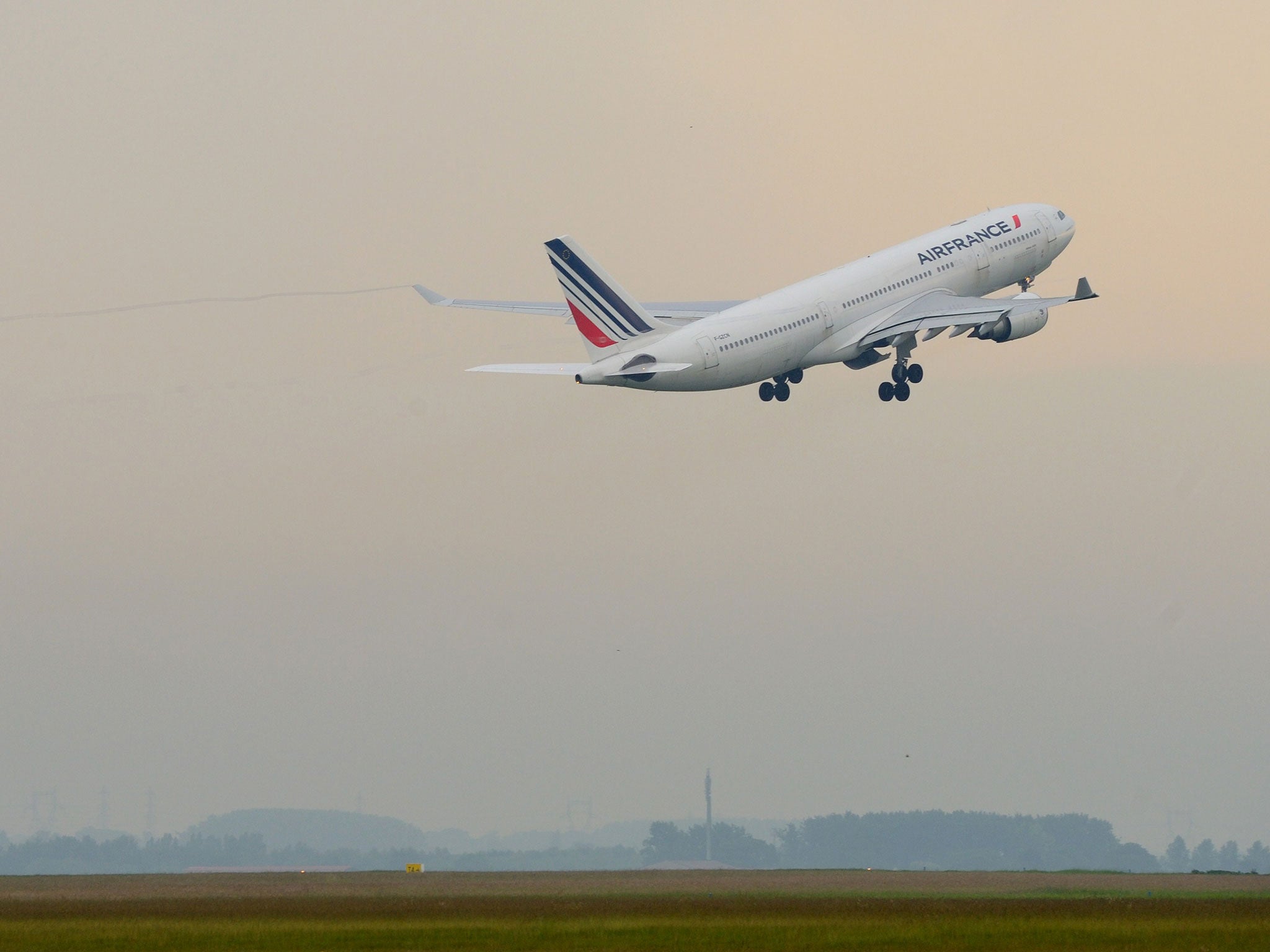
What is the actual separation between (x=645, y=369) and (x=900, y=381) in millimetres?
17228

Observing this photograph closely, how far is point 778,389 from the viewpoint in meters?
99.3

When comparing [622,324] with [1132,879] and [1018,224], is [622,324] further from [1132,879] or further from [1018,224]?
[1132,879]

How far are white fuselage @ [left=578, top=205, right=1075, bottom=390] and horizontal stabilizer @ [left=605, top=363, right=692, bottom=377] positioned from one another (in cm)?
26

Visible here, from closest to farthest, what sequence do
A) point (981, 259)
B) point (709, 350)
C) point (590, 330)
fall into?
point (709, 350), point (590, 330), point (981, 259)

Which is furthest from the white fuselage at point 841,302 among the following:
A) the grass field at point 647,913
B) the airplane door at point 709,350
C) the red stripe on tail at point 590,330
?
the grass field at point 647,913

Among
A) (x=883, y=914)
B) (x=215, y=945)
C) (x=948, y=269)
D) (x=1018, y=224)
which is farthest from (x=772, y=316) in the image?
(x=215, y=945)

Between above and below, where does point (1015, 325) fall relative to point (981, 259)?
below

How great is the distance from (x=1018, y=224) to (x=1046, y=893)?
36.7 metres

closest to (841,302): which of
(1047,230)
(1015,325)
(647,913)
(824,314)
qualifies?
(824,314)

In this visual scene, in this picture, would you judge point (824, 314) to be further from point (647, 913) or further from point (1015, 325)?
point (647, 913)

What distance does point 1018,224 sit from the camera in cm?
10650

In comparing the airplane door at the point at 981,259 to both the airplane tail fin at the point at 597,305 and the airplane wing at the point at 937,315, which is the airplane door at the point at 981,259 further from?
the airplane tail fin at the point at 597,305

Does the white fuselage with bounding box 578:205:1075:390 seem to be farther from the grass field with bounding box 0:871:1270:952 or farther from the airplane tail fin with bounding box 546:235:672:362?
the grass field with bounding box 0:871:1270:952

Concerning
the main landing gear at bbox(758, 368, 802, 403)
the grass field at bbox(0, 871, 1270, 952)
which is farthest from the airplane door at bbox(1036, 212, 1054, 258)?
the grass field at bbox(0, 871, 1270, 952)
